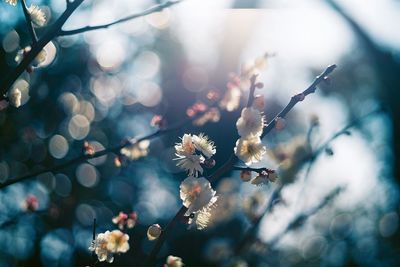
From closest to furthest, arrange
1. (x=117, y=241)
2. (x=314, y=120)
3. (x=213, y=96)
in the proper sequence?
(x=117, y=241)
(x=213, y=96)
(x=314, y=120)

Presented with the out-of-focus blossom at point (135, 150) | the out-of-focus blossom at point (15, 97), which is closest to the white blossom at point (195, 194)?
the out-of-focus blossom at point (15, 97)

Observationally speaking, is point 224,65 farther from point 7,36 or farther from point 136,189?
point 7,36

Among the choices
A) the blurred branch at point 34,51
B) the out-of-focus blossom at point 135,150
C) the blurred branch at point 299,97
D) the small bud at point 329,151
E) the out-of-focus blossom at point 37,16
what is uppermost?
the blurred branch at point 34,51

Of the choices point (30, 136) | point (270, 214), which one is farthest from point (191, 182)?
point (30, 136)

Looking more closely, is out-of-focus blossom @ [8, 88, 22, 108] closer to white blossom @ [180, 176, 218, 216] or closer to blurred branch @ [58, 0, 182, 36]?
blurred branch @ [58, 0, 182, 36]

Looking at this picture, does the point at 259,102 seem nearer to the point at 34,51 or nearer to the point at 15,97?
the point at 34,51

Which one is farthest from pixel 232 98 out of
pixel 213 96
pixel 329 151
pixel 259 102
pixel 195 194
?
pixel 195 194

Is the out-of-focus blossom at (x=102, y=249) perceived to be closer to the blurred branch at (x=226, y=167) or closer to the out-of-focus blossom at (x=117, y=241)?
the out-of-focus blossom at (x=117, y=241)
